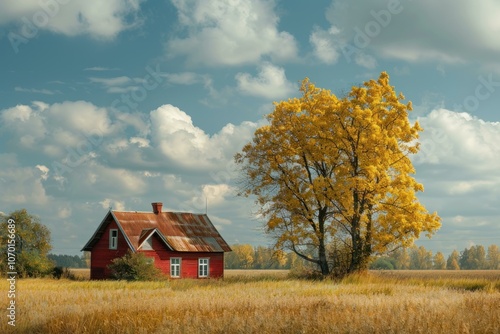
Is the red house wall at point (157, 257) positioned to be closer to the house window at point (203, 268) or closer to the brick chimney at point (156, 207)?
the house window at point (203, 268)

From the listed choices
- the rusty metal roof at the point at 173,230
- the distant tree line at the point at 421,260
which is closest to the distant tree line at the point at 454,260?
the distant tree line at the point at 421,260

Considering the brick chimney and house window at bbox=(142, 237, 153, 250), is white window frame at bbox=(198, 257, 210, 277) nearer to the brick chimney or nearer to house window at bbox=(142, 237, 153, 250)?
house window at bbox=(142, 237, 153, 250)

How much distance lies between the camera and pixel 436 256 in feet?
559

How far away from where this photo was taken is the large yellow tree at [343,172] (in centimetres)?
3944

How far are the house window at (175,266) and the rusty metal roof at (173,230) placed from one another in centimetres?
105

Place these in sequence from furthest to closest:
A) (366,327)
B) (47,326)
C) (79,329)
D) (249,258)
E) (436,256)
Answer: (436,256) → (249,258) → (47,326) → (79,329) → (366,327)

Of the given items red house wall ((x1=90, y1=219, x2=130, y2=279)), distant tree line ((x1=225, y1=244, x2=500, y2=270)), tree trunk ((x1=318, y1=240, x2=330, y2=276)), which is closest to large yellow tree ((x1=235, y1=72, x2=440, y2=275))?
tree trunk ((x1=318, y1=240, x2=330, y2=276))

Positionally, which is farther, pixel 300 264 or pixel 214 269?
pixel 214 269

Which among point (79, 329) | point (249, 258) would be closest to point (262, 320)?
point (79, 329)

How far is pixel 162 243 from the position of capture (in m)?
48.1

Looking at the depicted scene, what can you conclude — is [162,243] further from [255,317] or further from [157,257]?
[255,317]

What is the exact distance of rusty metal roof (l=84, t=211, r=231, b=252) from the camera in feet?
157

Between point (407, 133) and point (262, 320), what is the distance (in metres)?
30.5

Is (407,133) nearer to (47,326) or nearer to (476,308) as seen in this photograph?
(476,308)
